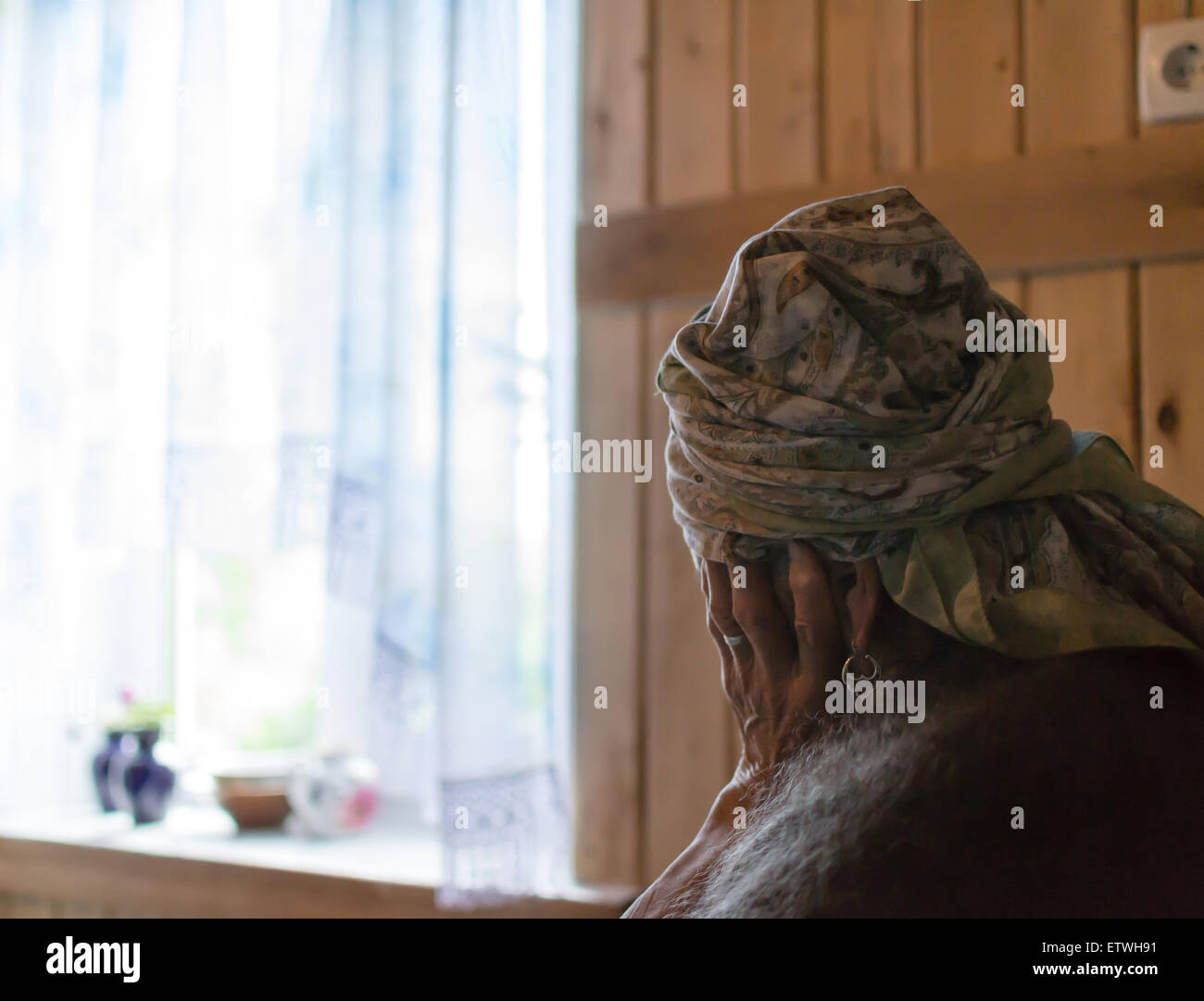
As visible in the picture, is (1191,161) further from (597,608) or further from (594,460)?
(597,608)

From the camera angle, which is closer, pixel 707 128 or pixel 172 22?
pixel 707 128

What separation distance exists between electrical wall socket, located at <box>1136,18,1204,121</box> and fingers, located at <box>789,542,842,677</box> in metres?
0.94

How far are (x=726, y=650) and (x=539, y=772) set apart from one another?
830 mm

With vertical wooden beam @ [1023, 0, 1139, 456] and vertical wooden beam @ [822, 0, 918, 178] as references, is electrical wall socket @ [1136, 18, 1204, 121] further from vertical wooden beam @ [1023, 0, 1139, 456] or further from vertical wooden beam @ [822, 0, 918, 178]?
vertical wooden beam @ [822, 0, 918, 178]

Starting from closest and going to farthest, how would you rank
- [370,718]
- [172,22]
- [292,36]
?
[370,718] < [292,36] < [172,22]

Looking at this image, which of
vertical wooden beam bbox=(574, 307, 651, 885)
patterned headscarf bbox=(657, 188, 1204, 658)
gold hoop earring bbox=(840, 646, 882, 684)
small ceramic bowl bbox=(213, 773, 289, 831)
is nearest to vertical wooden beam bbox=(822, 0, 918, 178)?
vertical wooden beam bbox=(574, 307, 651, 885)

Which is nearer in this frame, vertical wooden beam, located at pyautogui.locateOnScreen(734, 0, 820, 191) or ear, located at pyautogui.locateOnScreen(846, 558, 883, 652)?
ear, located at pyautogui.locateOnScreen(846, 558, 883, 652)

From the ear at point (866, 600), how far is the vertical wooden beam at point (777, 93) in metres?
0.94

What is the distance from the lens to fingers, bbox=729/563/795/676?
2.15 feet

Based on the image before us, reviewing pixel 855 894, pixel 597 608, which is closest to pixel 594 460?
pixel 597 608

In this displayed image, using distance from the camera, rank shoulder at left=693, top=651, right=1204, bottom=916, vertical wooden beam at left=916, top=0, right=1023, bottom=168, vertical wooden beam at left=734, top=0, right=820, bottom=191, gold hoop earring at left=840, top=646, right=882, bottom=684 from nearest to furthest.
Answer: shoulder at left=693, top=651, right=1204, bottom=916, gold hoop earring at left=840, top=646, right=882, bottom=684, vertical wooden beam at left=916, top=0, right=1023, bottom=168, vertical wooden beam at left=734, top=0, right=820, bottom=191

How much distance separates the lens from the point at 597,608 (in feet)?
5.00

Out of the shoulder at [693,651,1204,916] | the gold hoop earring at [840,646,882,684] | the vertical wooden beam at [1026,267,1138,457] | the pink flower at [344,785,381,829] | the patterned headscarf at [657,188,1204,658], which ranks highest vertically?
the vertical wooden beam at [1026,267,1138,457]
